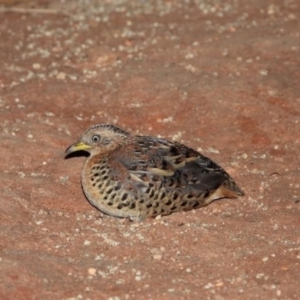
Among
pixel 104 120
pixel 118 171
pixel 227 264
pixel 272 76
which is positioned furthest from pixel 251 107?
pixel 227 264

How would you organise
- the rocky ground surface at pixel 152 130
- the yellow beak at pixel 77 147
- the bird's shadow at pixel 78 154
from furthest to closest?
1. the bird's shadow at pixel 78 154
2. the yellow beak at pixel 77 147
3. the rocky ground surface at pixel 152 130

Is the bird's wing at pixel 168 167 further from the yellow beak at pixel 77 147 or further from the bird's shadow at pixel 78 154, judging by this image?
the bird's shadow at pixel 78 154

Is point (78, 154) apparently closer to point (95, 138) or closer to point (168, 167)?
point (95, 138)

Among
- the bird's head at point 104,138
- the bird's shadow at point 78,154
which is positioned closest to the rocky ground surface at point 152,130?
the bird's shadow at point 78,154

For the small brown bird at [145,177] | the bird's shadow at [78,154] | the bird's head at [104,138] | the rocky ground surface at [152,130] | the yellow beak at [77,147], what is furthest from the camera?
the bird's shadow at [78,154]

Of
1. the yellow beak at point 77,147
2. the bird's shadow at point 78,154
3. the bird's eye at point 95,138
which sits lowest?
the bird's shadow at point 78,154
